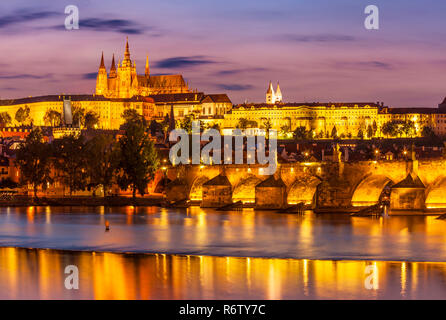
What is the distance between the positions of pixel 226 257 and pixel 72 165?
3288 cm

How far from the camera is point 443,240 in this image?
124ft

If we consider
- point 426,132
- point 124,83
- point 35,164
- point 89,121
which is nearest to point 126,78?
point 124,83

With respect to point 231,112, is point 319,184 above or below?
below

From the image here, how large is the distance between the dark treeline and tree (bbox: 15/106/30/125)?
111314mm

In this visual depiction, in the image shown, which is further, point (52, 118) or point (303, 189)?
point (52, 118)

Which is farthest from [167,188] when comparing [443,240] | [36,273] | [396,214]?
[36,273]

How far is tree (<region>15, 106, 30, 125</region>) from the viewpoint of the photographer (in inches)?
6939

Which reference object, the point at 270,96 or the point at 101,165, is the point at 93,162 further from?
the point at 270,96

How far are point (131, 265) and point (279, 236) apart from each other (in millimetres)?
10991

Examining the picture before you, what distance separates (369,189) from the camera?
170 feet

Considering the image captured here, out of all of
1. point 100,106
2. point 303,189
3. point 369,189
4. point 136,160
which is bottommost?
point 303,189

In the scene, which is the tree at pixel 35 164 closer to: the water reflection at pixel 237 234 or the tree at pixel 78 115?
the water reflection at pixel 237 234
